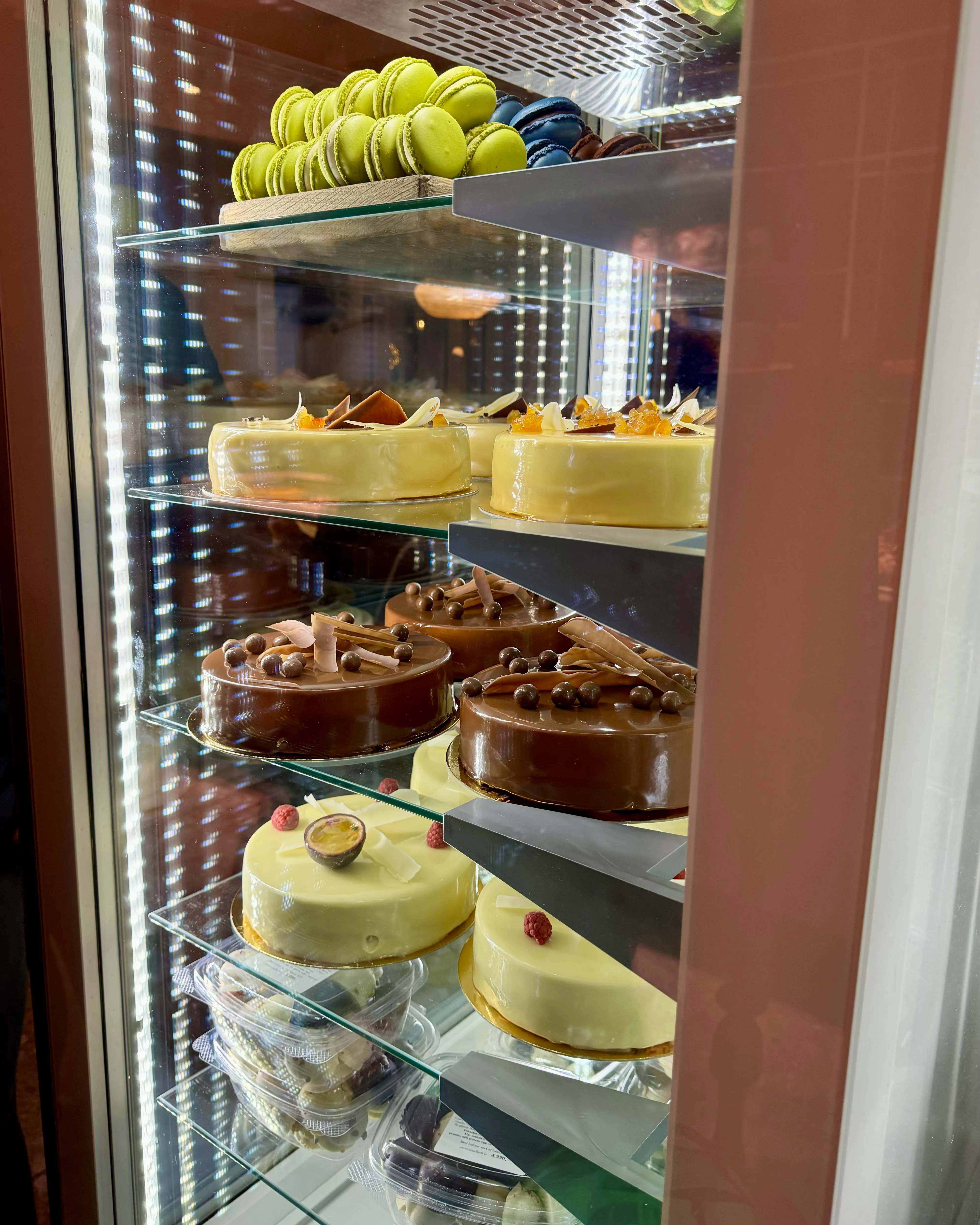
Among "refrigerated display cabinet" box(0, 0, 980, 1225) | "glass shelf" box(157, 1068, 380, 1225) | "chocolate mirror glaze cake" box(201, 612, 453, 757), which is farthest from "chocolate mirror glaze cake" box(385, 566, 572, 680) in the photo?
"glass shelf" box(157, 1068, 380, 1225)

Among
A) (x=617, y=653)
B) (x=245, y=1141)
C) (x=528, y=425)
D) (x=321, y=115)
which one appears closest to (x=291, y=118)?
(x=321, y=115)

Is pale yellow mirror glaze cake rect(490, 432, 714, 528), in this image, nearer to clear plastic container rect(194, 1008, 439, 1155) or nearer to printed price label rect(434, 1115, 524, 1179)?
printed price label rect(434, 1115, 524, 1179)

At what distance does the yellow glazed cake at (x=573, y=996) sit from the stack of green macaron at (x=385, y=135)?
877 mm

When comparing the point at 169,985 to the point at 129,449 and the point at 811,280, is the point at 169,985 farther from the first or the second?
the point at 811,280

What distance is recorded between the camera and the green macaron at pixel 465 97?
1.17 m

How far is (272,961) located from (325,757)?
402 mm

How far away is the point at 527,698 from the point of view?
41.8 inches

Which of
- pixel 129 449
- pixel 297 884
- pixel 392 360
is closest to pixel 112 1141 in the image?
pixel 297 884

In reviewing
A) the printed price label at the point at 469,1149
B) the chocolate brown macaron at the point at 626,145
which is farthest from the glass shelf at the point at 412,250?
the printed price label at the point at 469,1149

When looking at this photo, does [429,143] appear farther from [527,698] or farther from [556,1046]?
[556,1046]

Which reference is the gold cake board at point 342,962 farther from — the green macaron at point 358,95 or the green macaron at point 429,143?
the green macaron at point 358,95

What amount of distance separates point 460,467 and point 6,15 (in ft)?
2.53

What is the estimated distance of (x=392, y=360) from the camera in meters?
1.73

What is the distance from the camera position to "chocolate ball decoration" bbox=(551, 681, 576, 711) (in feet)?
3.49
